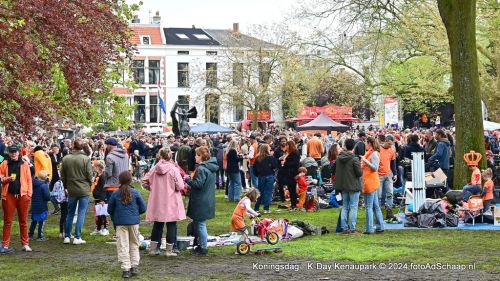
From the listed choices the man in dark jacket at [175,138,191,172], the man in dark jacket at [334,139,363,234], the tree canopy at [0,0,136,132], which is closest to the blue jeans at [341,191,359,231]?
the man in dark jacket at [334,139,363,234]

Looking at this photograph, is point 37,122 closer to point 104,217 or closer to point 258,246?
point 104,217

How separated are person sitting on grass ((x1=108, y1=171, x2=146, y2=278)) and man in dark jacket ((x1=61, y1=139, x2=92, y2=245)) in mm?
3052

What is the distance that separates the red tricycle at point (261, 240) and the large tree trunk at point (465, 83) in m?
6.68

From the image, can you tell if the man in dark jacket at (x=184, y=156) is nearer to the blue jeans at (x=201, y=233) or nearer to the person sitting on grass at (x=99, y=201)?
the person sitting on grass at (x=99, y=201)

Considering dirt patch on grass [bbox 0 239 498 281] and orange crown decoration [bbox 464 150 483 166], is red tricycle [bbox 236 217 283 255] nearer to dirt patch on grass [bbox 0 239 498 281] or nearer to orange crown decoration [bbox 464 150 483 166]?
dirt patch on grass [bbox 0 239 498 281]

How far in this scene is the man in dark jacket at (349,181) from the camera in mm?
13898

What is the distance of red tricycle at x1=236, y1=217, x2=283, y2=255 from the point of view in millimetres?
12297

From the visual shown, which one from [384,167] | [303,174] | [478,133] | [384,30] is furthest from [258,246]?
[384,30]

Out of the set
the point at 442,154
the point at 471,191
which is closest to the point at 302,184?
the point at 442,154

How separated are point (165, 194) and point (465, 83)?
8904mm

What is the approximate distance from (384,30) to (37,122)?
15.7 m

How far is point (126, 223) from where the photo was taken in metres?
10.6

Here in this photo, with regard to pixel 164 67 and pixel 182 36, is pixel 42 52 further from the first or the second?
pixel 182 36

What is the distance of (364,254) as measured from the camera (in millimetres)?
11898
